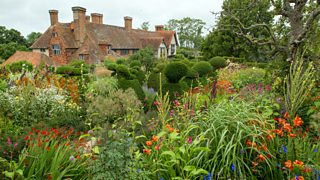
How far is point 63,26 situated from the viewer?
29406mm

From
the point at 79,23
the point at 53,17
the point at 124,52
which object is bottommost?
the point at 124,52

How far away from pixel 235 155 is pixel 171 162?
70 centimetres

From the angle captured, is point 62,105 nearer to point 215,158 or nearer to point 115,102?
point 115,102

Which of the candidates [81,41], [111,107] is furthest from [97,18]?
[111,107]

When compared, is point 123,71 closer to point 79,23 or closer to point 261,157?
point 261,157

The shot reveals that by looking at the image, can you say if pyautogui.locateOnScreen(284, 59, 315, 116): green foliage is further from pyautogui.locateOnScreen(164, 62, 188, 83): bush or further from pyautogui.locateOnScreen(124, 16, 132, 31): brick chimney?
pyautogui.locateOnScreen(124, 16, 132, 31): brick chimney

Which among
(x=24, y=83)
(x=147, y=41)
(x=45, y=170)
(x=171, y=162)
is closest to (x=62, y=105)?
(x=24, y=83)

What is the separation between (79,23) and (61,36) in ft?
7.87

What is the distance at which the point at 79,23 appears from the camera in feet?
92.5

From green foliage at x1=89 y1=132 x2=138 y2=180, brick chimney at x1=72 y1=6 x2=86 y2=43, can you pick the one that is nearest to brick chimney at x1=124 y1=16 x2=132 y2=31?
brick chimney at x1=72 y1=6 x2=86 y2=43

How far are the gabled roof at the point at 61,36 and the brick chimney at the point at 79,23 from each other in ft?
2.38

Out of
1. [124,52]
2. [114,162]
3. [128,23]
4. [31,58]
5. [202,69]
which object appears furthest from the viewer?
[128,23]

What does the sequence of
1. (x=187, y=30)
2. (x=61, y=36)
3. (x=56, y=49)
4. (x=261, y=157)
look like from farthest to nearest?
(x=187, y=30) → (x=56, y=49) → (x=61, y=36) → (x=261, y=157)

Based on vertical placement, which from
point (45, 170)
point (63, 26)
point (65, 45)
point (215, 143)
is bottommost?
point (45, 170)
